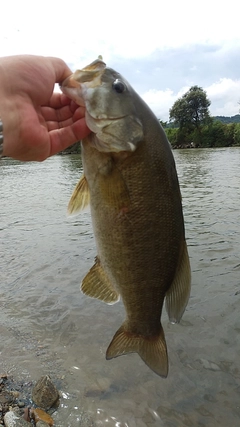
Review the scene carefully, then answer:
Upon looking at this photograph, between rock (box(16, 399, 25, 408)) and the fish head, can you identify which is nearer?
the fish head

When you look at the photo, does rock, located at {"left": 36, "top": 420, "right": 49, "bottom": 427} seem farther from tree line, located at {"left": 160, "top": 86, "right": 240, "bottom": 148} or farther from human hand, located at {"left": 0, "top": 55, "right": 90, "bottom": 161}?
tree line, located at {"left": 160, "top": 86, "right": 240, "bottom": 148}

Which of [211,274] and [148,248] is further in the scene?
[211,274]

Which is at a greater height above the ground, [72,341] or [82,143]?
[82,143]

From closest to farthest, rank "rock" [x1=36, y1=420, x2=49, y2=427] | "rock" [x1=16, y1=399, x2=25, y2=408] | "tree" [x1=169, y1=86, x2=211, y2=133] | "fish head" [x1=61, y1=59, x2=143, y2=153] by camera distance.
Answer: "fish head" [x1=61, y1=59, x2=143, y2=153] < "rock" [x1=36, y1=420, x2=49, y2=427] < "rock" [x1=16, y1=399, x2=25, y2=408] < "tree" [x1=169, y1=86, x2=211, y2=133]

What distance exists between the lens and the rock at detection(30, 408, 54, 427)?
418 centimetres

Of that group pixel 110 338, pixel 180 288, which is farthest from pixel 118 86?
pixel 110 338

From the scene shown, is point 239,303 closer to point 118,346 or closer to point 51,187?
point 118,346

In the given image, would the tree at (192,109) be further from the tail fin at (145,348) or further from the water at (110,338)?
the tail fin at (145,348)

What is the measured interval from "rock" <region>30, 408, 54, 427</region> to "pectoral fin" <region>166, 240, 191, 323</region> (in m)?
2.39

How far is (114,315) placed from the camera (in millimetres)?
6840

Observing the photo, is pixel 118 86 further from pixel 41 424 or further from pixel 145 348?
pixel 41 424

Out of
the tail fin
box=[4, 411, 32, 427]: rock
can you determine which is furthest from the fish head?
box=[4, 411, 32, 427]: rock

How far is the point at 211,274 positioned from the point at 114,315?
2.56 m

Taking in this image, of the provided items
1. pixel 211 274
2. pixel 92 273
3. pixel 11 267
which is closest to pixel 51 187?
pixel 11 267
